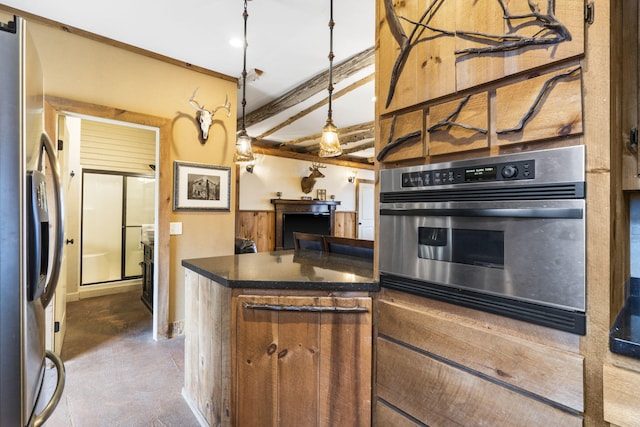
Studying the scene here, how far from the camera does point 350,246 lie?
2.49 meters

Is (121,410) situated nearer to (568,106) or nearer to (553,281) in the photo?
(553,281)

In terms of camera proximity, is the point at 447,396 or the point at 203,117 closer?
the point at 447,396

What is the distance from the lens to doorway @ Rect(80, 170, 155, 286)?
4805 millimetres

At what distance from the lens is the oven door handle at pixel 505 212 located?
36.6 inches

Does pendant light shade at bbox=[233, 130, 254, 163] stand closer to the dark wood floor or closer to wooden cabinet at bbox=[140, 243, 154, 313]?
the dark wood floor

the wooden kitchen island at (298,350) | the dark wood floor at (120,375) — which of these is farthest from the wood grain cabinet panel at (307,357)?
the dark wood floor at (120,375)

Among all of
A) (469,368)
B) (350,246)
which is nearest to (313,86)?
(350,246)

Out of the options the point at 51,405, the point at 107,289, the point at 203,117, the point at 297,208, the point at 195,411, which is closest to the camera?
the point at 51,405

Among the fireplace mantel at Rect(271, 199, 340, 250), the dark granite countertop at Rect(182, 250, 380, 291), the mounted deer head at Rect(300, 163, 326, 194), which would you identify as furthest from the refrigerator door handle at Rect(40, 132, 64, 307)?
the mounted deer head at Rect(300, 163, 326, 194)

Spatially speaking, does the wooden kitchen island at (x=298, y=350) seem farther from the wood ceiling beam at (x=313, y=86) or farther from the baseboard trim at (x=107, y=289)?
the baseboard trim at (x=107, y=289)

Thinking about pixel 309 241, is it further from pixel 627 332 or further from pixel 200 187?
pixel 627 332

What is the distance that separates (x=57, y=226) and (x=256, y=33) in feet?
7.45

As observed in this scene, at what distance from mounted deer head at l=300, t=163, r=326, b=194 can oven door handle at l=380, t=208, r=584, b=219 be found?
18.4ft

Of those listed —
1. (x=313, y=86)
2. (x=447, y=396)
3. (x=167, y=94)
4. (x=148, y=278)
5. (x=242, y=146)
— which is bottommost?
(x=148, y=278)
